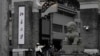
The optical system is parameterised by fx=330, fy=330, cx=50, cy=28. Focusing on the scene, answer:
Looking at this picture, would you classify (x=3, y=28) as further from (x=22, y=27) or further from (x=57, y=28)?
(x=57, y=28)

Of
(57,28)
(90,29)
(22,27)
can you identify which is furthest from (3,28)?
(57,28)

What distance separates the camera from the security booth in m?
22.0

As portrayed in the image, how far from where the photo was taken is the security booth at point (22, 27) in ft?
72.3

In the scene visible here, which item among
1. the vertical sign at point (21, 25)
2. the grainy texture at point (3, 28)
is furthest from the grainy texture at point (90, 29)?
the grainy texture at point (3, 28)

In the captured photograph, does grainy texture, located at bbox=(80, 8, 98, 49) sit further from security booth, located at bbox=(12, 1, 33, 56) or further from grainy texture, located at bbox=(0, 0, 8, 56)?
grainy texture, located at bbox=(0, 0, 8, 56)

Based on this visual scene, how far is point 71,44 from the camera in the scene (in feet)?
50.5

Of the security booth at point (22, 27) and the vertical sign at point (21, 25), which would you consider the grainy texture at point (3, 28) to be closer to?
the security booth at point (22, 27)

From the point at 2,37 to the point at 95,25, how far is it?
626cm

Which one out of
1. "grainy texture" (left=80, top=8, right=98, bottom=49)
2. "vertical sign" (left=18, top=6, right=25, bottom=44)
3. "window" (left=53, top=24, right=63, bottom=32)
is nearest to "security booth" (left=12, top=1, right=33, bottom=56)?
"vertical sign" (left=18, top=6, right=25, bottom=44)

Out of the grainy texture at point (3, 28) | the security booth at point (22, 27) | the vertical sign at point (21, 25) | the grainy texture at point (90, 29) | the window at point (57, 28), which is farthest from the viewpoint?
the window at point (57, 28)

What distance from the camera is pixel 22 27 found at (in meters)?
22.3

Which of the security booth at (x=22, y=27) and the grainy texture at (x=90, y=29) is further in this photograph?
the security booth at (x=22, y=27)

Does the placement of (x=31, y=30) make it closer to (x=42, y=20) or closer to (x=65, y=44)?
(x=42, y=20)

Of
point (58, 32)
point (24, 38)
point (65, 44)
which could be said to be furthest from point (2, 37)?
point (58, 32)
